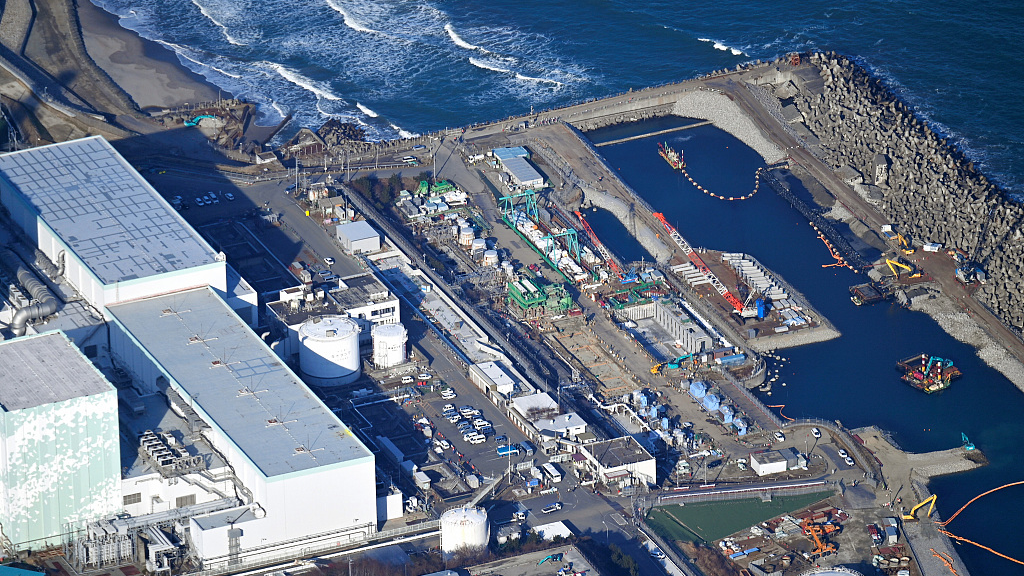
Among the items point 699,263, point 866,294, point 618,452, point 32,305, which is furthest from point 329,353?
point 866,294

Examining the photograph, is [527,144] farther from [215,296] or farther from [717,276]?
[215,296]

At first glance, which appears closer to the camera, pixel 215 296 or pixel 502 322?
pixel 215 296

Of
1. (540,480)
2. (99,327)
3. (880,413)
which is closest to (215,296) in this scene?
(99,327)

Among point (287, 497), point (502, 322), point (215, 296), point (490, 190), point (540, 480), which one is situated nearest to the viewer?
point (287, 497)

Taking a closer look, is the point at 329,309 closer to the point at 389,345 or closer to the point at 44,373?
the point at 389,345

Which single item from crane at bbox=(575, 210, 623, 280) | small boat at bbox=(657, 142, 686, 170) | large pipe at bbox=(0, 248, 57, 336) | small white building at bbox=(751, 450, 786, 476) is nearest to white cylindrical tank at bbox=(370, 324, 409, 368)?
crane at bbox=(575, 210, 623, 280)

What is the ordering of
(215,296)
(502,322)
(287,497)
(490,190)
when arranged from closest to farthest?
1. (287,497)
2. (215,296)
3. (502,322)
4. (490,190)

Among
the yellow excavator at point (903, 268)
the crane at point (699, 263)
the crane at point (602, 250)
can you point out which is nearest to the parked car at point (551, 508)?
the crane at point (699, 263)
